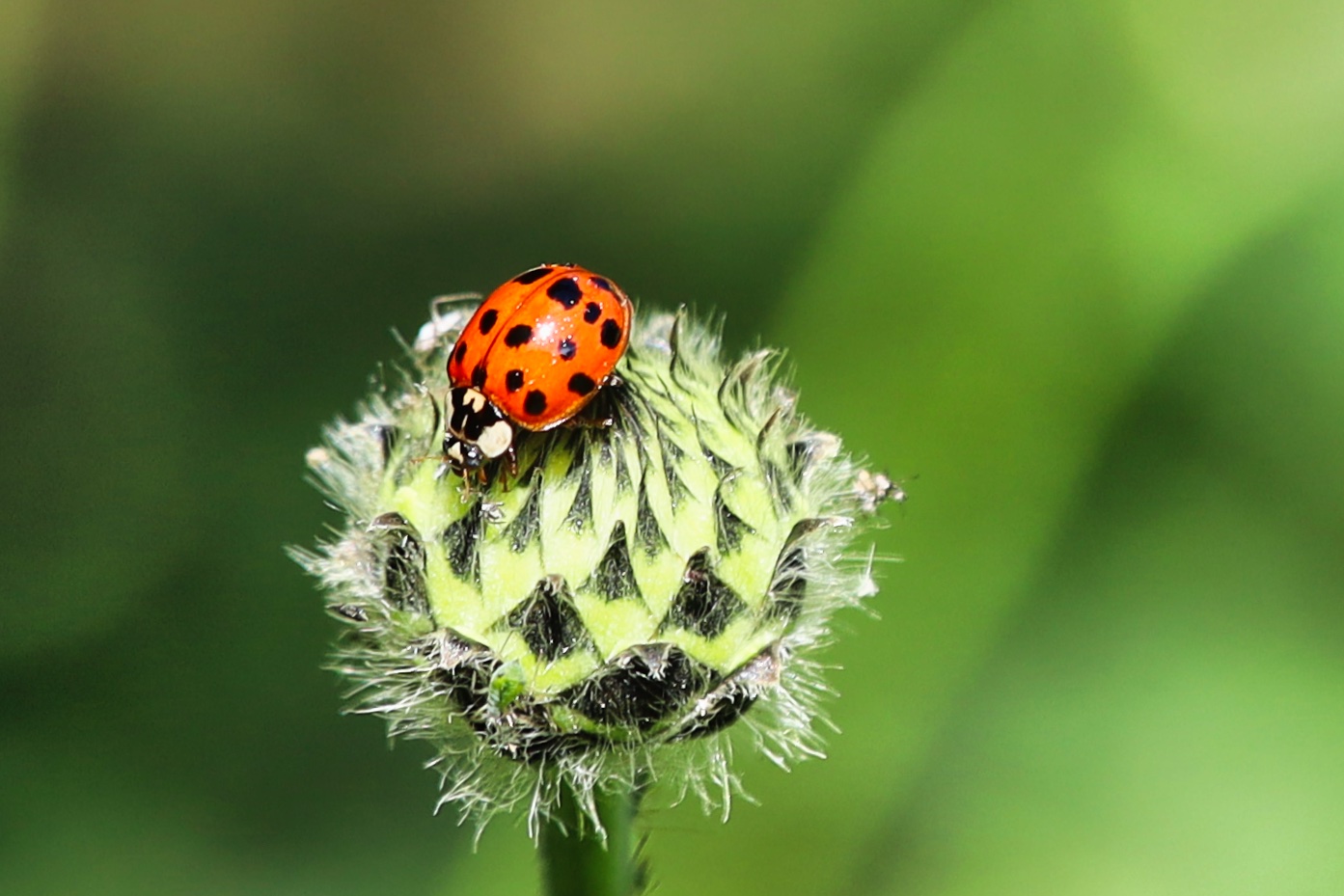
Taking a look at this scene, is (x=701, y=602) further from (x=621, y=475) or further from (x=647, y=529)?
(x=621, y=475)

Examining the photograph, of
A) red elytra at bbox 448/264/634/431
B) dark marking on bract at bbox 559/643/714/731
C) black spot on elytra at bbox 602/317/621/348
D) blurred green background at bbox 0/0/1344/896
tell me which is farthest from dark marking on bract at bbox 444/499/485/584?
blurred green background at bbox 0/0/1344/896

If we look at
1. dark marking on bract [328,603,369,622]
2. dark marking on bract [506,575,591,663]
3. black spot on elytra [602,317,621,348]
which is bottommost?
dark marking on bract [328,603,369,622]

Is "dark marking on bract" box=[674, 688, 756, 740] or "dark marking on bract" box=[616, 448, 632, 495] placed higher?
"dark marking on bract" box=[616, 448, 632, 495]

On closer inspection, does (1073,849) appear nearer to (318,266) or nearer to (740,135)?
(740,135)

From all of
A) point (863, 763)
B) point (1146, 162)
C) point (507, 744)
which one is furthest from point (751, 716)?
point (1146, 162)

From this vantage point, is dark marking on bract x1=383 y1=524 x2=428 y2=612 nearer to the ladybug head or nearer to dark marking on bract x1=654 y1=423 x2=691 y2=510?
the ladybug head

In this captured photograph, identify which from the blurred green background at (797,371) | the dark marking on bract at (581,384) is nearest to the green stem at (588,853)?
the dark marking on bract at (581,384)

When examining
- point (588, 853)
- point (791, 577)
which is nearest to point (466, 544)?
point (791, 577)
